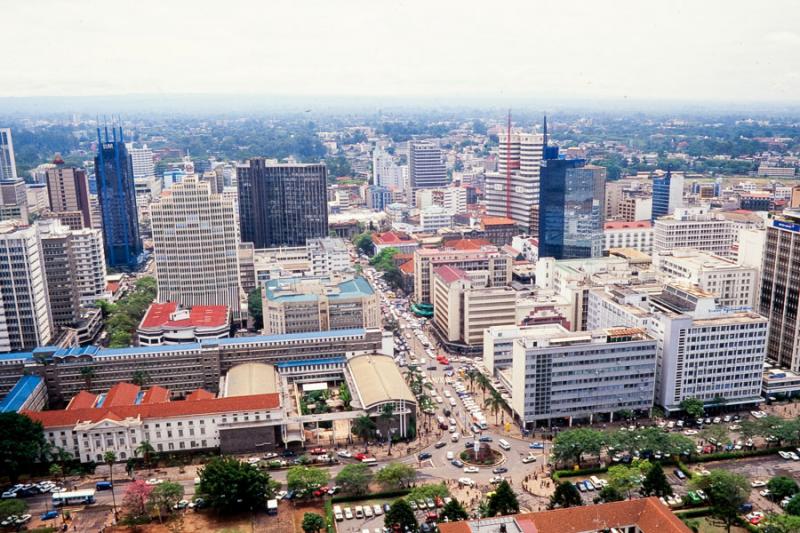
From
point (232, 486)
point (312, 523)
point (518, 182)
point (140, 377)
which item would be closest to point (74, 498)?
point (232, 486)

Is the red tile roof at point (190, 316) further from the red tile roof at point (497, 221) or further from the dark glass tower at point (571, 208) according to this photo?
the red tile roof at point (497, 221)

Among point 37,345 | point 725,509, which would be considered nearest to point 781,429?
point 725,509

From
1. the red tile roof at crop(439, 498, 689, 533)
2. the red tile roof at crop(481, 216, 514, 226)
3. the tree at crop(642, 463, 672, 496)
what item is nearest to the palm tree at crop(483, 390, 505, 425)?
the tree at crop(642, 463, 672, 496)

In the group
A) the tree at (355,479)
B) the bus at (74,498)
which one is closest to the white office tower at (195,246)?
the bus at (74,498)

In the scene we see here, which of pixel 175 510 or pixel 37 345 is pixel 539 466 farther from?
pixel 37 345

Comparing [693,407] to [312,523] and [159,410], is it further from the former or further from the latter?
[159,410]

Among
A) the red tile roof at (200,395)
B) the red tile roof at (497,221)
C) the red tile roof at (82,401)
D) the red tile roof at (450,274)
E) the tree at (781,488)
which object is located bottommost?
the tree at (781,488)
